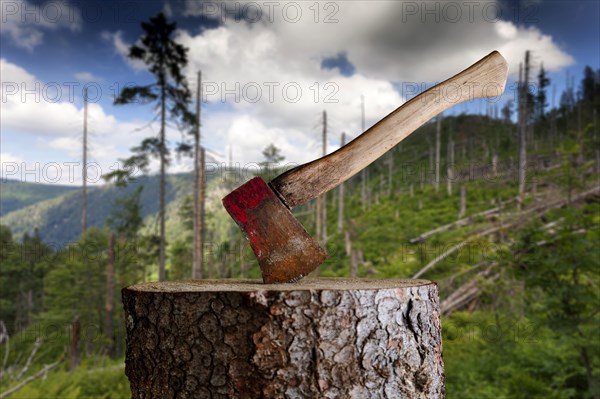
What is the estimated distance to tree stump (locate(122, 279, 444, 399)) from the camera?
1.51 metres

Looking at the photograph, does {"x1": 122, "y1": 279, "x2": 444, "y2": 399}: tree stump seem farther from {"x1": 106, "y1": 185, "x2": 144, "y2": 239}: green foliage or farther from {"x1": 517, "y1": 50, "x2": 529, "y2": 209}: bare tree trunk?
{"x1": 106, "y1": 185, "x2": 144, "y2": 239}: green foliage

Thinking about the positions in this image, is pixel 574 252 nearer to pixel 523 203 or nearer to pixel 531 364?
pixel 531 364

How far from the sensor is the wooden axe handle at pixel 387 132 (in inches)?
81.3

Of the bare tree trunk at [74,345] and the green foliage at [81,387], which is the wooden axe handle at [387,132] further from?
the bare tree trunk at [74,345]

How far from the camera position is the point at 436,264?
1505cm

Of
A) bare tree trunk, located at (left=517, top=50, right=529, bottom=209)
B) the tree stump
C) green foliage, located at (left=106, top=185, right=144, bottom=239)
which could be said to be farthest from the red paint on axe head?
green foliage, located at (left=106, top=185, right=144, bottom=239)

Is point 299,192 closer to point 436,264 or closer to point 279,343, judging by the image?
point 279,343

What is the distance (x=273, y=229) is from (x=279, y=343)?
627mm

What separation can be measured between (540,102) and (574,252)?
52.0 meters

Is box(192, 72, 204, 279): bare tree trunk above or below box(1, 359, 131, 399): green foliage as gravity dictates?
above

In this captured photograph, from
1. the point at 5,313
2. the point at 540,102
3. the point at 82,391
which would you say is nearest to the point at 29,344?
the point at 5,313

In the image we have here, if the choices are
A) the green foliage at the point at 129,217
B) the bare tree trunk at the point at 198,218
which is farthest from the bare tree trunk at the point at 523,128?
the green foliage at the point at 129,217

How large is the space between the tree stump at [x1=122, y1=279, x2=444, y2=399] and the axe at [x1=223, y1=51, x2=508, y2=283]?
0.41 m

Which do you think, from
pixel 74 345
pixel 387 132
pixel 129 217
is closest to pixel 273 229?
pixel 387 132
